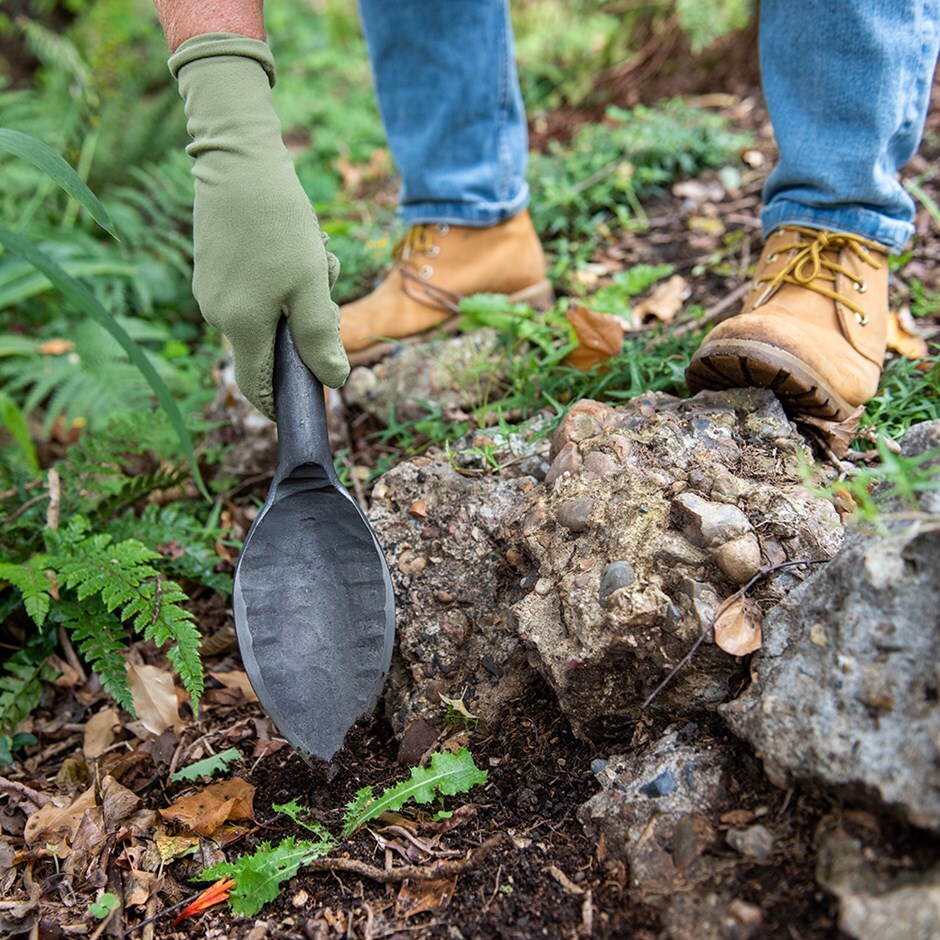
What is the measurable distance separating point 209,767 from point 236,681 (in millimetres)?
288

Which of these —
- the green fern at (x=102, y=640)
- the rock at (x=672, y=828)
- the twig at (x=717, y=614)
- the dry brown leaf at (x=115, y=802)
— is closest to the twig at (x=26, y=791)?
the dry brown leaf at (x=115, y=802)

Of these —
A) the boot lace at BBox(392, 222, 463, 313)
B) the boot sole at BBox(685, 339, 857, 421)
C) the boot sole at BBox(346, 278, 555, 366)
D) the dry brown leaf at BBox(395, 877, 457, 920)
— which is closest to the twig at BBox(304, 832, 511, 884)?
the dry brown leaf at BBox(395, 877, 457, 920)

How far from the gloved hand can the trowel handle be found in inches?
1.1

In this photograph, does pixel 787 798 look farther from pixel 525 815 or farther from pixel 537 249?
pixel 537 249

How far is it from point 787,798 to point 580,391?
4.07 feet

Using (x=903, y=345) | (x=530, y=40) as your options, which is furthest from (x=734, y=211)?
(x=530, y=40)

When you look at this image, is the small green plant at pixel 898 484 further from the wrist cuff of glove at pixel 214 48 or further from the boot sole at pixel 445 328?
the boot sole at pixel 445 328

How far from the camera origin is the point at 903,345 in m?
2.28

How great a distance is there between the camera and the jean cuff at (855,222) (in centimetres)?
201

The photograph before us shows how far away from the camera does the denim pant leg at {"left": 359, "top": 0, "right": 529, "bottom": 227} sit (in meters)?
2.39

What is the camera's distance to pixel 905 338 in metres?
2.31

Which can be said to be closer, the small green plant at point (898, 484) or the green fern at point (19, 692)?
the small green plant at point (898, 484)

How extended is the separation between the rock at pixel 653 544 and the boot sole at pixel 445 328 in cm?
95

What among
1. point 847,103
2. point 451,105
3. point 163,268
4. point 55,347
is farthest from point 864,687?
point 163,268
